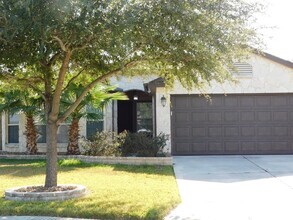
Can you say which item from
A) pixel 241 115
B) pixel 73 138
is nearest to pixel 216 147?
pixel 241 115

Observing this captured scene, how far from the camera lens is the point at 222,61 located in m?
8.89

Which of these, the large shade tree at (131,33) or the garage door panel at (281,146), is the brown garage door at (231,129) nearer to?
the garage door panel at (281,146)

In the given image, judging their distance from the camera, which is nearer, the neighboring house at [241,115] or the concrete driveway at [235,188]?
the concrete driveway at [235,188]

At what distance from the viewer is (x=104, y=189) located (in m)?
10.2

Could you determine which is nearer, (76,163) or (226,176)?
(226,176)

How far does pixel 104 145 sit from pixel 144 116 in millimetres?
4852

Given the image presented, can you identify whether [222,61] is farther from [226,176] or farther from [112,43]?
[226,176]

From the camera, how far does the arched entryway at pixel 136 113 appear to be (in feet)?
67.4

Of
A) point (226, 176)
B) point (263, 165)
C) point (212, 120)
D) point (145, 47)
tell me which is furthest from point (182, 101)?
point (145, 47)

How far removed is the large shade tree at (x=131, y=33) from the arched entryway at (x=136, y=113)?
1090 cm

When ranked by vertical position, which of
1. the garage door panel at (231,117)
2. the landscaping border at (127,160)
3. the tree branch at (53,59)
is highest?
the tree branch at (53,59)

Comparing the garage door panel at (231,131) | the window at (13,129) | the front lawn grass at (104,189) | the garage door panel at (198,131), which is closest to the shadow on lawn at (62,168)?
the front lawn grass at (104,189)

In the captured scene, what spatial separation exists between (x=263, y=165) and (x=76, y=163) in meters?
6.59

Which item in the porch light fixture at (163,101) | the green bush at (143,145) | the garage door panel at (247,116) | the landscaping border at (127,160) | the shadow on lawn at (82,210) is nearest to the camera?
the shadow on lawn at (82,210)
